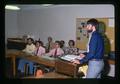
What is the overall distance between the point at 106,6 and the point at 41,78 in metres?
0.54

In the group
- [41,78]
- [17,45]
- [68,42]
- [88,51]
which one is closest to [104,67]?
[88,51]

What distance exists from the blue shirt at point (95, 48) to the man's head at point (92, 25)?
0.02 m

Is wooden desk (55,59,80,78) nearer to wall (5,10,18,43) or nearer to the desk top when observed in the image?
the desk top

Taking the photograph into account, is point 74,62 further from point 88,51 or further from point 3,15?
point 3,15

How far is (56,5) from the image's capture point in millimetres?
1042

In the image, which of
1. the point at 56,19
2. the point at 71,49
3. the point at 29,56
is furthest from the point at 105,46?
the point at 29,56

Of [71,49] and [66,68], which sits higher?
[71,49]

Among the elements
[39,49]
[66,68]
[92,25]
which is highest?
[92,25]

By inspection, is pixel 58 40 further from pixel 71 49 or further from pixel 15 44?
pixel 15 44

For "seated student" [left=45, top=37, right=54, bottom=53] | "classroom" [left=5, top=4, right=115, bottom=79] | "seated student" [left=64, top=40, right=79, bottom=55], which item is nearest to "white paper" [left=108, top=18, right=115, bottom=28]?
"classroom" [left=5, top=4, right=115, bottom=79]

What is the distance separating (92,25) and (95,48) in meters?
0.13

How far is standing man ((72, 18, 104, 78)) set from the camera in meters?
1.04

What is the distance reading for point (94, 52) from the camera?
41.0 inches

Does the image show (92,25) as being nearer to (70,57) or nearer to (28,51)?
(70,57)
